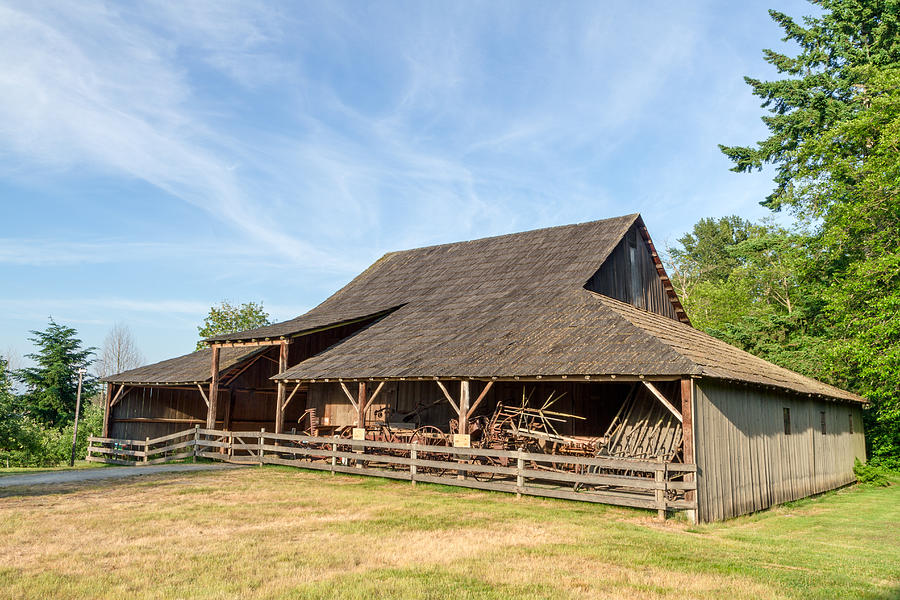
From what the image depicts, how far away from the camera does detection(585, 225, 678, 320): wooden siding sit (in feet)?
67.9

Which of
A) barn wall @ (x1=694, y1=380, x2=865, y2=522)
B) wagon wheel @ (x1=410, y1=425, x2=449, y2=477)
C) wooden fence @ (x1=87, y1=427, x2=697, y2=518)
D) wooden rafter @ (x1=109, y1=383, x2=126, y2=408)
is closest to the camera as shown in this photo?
wooden fence @ (x1=87, y1=427, x2=697, y2=518)

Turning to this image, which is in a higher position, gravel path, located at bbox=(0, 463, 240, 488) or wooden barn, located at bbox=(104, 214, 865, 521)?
wooden barn, located at bbox=(104, 214, 865, 521)

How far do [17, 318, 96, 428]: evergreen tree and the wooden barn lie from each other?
18.1m

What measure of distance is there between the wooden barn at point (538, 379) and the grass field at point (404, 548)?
6.06ft

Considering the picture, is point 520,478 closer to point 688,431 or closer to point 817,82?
point 688,431

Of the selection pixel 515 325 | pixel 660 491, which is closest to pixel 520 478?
pixel 660 491

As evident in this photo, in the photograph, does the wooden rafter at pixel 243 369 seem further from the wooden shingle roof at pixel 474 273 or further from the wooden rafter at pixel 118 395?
the wooden rafter at pixel 118 395

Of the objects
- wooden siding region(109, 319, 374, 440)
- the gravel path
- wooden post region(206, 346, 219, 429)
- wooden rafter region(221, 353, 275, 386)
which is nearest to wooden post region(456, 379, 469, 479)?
the gravel path

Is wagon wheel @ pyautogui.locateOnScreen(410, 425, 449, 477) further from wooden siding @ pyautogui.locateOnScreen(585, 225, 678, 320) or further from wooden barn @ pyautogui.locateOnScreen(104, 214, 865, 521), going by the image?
wooden siding @ pyautogui.locateOnScreen(585, 225, 678, 320)

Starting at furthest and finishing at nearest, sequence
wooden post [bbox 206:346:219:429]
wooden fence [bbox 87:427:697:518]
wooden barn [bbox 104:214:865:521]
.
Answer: wooden post [bbox 206:346:219:429] → wooden barn [bbox 104:214:865:521] → wooden fence [bbox 87:427:697:518]

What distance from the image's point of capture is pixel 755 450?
14484 mm

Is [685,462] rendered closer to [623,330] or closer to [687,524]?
[687,524]

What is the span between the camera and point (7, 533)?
9797 mm

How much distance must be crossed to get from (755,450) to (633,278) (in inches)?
350
